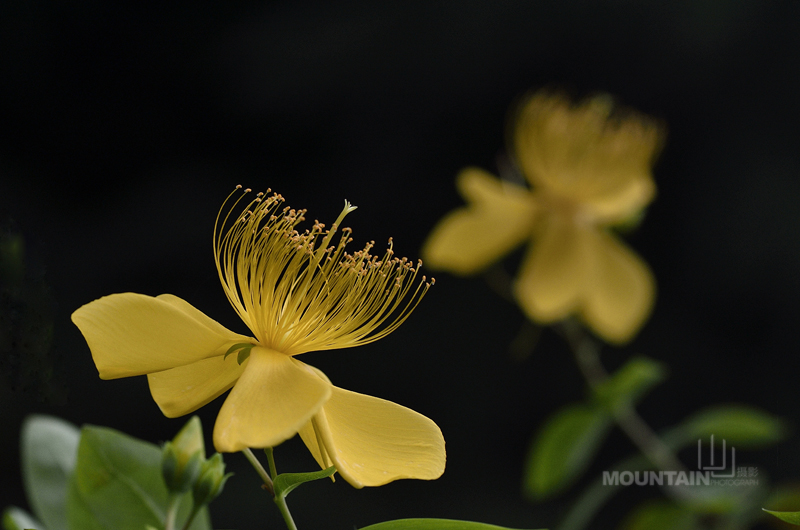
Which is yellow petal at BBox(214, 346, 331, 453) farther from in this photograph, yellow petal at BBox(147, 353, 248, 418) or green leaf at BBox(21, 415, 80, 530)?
green leaf at BBox(21, 415, 80, 530)

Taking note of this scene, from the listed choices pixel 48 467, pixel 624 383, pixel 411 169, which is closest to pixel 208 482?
pixel 48 467

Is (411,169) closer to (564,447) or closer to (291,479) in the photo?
(564,447)

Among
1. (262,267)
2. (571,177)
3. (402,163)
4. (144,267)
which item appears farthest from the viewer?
(402,163)

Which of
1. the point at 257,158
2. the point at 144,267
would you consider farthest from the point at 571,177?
the point at 144,267

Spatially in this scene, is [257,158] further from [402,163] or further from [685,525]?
[685,525]

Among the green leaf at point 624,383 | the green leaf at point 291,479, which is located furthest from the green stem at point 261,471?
the green leaf at point 624,383

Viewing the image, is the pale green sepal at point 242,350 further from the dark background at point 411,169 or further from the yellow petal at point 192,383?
the dark background at point 411,169

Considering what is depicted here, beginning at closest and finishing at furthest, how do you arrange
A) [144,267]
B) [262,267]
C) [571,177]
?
[262,267], [571,177], [144,267]
